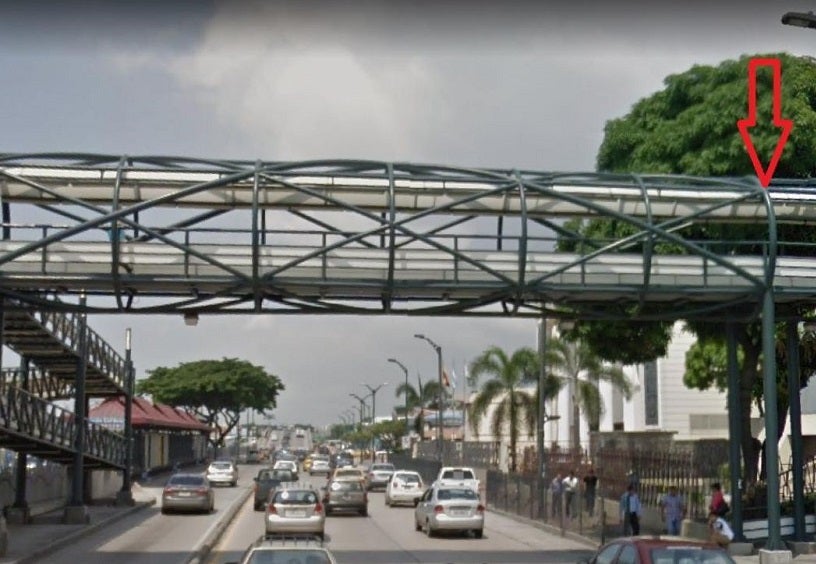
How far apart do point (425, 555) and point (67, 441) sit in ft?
50.1

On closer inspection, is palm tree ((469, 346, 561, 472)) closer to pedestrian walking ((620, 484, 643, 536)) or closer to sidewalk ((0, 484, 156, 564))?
sidewalk ((0, 484, 156, 564))

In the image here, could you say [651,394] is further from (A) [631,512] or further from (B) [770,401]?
(B) [770,401]

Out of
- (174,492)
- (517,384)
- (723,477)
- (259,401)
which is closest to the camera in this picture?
(723,477)

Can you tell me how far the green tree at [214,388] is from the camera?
4803 inches

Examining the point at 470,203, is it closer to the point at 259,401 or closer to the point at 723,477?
the point at 723,477

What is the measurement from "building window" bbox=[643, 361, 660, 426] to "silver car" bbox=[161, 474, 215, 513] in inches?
1439

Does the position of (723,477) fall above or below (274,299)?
below

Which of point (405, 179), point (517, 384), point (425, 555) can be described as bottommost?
point (425, 555)

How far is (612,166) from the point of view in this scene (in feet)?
119

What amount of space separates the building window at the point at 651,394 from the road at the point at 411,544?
108 ft

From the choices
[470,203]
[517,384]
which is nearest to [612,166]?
[470,203]

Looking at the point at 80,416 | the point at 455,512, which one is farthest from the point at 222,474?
the point at 455,512

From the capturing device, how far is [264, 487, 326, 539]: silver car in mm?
32844

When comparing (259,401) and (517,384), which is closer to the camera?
(517,384)
